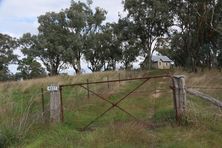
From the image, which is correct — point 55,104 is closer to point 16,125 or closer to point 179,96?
point 16,125

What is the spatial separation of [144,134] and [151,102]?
20.5ft

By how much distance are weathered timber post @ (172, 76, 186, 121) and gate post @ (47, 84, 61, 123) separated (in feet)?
10.5

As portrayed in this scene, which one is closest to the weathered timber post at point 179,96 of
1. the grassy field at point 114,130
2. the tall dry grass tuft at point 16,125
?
the grassy field at point 114,130

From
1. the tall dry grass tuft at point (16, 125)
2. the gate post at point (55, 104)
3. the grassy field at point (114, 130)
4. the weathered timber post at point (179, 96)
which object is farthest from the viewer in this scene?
the gate post at point (55, 104)

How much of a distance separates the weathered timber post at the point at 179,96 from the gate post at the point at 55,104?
3.21 m

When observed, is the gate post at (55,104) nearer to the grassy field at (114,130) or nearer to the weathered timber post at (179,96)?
the grassy field at (114,130)

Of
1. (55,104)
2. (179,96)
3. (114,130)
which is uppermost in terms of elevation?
(179,96)

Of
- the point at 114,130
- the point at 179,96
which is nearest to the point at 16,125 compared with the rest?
the point at 114,130

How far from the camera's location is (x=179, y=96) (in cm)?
970

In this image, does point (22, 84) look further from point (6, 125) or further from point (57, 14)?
point (57, 14)

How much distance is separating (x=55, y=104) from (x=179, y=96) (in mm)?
3409

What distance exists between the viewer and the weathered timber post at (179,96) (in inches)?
379

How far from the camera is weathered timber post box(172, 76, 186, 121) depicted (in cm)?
962

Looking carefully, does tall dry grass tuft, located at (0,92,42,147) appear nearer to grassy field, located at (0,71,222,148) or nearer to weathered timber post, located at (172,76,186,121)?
grassy field, located at (0,71,222,148)
